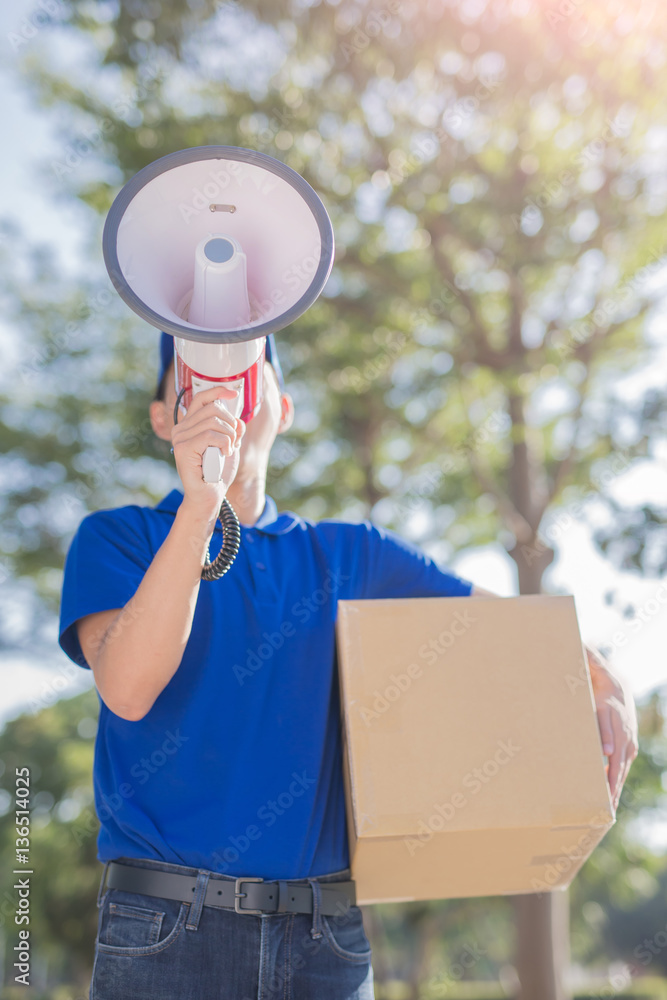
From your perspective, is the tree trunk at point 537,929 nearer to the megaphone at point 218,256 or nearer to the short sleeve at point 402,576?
the short sleeve at point 402,576

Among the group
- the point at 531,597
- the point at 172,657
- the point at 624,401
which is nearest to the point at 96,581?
the point at 172,657

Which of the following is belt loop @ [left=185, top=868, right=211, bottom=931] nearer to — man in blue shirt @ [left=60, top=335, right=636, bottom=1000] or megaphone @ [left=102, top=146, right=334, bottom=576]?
man in blue shirt @ [left=60, top=335, right=636, bottom=1000]

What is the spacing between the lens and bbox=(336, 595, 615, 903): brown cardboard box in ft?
5.00

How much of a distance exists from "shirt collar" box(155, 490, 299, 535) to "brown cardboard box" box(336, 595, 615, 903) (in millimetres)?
408

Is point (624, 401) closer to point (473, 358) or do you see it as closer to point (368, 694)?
point (473, 358)

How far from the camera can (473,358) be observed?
6305 millimetres

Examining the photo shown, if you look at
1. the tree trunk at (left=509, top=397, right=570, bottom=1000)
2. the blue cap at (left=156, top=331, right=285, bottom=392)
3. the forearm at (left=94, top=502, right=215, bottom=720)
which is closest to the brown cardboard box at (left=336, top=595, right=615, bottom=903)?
the forearm at (left=94, top=502, right=215, bottom=720)

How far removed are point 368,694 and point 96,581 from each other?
629 mm

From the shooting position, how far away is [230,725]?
65.6 inches

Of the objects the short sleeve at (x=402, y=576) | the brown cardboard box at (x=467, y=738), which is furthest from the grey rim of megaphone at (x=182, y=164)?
the short sleeve at (x=402, y=576)

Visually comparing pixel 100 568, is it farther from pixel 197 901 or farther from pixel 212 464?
pixel 197 901

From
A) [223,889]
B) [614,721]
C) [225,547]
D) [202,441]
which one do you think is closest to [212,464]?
[202,441]

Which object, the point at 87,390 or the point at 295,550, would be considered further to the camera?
the point at 87,390

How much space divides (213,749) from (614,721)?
0.88 metres
